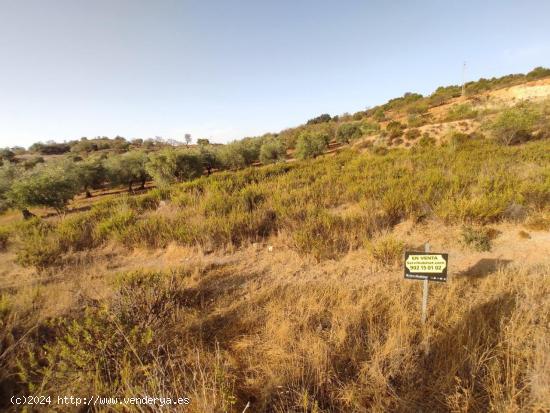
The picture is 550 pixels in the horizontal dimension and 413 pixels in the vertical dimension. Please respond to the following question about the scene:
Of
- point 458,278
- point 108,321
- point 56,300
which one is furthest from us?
point 458,278

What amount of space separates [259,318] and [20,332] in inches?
101

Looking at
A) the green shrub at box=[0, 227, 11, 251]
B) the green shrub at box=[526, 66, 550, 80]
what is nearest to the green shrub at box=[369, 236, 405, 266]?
the green shrub at box=[0, 227, 11, 251]

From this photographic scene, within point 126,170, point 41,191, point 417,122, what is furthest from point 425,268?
point 126,170

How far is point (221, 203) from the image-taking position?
6.35 meters

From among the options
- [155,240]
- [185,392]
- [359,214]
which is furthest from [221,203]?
[185,392]

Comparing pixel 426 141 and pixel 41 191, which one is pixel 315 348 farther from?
pixel 41 191

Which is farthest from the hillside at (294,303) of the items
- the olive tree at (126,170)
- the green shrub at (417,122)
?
the olive tree at (126,170)

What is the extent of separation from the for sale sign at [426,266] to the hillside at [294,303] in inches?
19.3

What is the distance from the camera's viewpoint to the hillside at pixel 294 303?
5.91 ft

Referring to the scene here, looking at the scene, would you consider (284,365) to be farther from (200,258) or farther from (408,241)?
(408,241)

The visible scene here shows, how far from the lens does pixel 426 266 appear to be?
2.32 metres

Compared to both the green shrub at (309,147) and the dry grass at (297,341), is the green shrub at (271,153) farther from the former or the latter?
the dry grass at (297,341)

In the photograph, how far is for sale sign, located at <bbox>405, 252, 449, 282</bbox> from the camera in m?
2.26

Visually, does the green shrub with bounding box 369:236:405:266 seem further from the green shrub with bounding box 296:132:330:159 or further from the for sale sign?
the green shrub with bounding box 296:132:330:159
